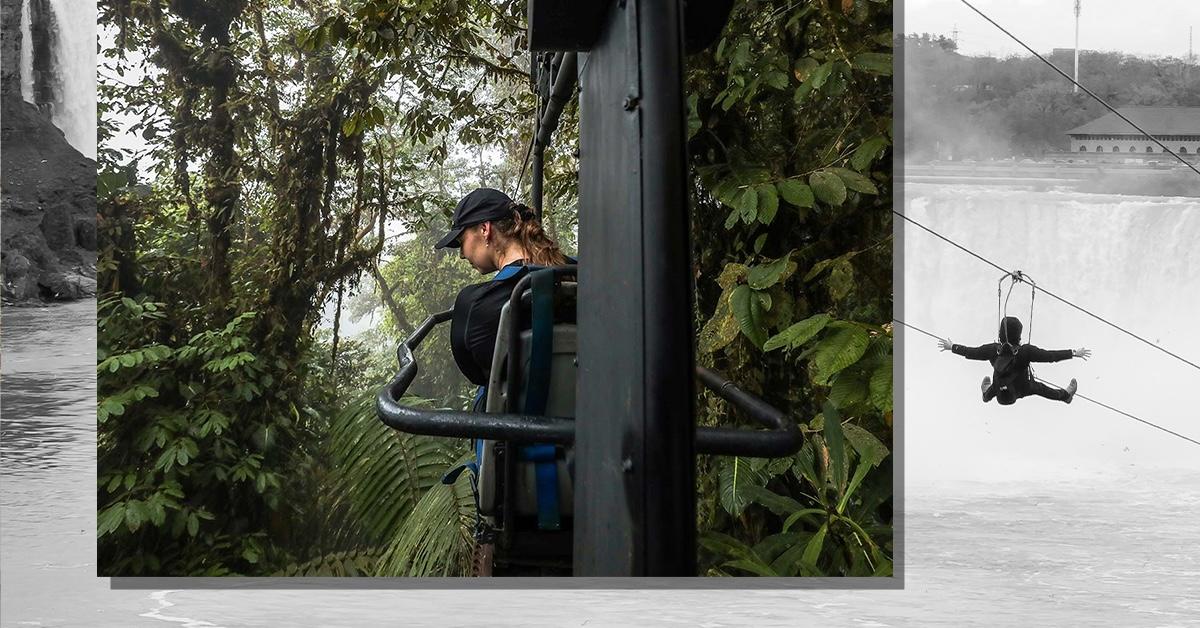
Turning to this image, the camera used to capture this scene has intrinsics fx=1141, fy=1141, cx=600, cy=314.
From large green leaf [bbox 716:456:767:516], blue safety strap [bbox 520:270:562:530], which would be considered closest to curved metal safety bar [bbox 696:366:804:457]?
blue safety strap [bbox 520:270:562:530]

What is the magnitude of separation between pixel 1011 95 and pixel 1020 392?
1.94 feet

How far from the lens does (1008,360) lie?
7.46ft

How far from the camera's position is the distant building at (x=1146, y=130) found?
2.18 m

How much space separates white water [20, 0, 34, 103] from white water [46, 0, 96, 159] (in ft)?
0.17

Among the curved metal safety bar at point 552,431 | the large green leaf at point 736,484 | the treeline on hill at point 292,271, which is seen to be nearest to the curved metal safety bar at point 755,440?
the curved metal safety bar at point 552,431

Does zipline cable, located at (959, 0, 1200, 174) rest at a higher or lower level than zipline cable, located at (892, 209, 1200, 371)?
higher

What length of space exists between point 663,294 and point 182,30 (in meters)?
3.26

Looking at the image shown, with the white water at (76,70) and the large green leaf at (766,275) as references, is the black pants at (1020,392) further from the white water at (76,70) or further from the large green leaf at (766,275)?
the white water at (76,70)

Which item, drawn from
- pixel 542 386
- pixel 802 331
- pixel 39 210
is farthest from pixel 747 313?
pixel 39 210

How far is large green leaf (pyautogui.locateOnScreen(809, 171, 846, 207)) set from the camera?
2.08 meters

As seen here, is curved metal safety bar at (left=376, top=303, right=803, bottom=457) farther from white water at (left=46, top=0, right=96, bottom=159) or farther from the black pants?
white water at (left=46, top=0, right=96, bottom=159)

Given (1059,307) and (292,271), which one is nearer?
(1059,307)

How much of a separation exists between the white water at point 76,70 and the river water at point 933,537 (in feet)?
1.56

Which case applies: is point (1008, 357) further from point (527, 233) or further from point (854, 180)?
point (527, 233)
